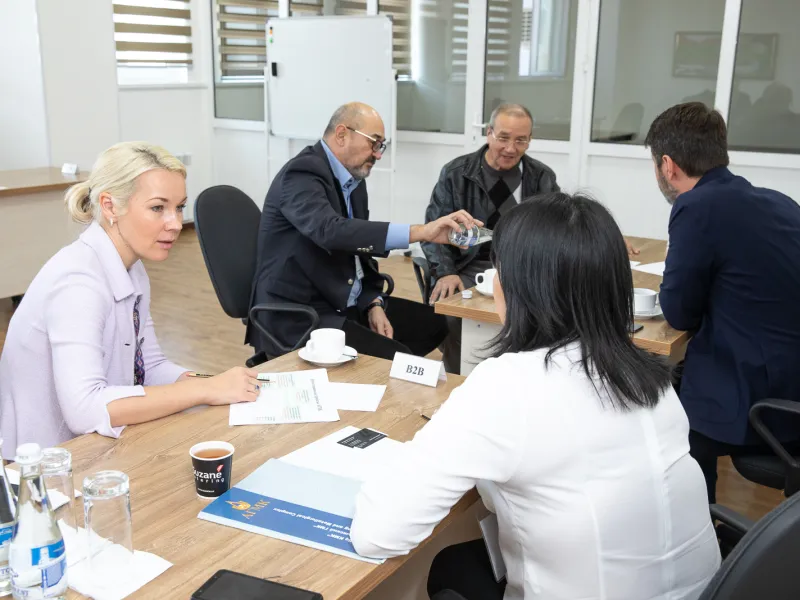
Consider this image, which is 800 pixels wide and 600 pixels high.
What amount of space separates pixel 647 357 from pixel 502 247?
31 centimetres

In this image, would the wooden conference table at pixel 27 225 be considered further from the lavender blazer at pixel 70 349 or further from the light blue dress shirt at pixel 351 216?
the lavender blazer at pixel 70 349

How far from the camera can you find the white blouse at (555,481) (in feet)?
3.96

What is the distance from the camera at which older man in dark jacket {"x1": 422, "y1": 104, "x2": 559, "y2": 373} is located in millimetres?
3508

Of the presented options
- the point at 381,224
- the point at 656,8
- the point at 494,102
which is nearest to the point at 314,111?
the point at 494,102

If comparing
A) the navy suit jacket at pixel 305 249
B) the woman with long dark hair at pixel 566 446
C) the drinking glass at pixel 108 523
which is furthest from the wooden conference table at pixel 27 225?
the woman with long dark hair at pixel 566 446

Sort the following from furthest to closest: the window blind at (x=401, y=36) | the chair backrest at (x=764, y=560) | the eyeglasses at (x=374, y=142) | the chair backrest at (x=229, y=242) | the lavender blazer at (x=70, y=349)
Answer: the window blind at (x=401, y=36) < the eyeglasses at (x=374, y=142) < the chair backrest at (x=229, y=242) < the lavender blazer at (x=70, y=349) < the chair backrest at (x=764, y=560)

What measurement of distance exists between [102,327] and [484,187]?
6.99ft

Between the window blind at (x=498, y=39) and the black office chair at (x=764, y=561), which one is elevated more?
the window blind at (x=498, y=39)

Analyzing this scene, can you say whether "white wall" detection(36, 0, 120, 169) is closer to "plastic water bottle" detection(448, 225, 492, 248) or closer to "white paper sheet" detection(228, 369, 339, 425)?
"plastic water bottle" detection(448, 225, 492, 248)

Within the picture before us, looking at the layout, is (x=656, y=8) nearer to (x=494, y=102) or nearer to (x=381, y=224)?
(x=494, y=102)

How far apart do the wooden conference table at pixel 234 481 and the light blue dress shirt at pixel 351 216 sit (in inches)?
29.8

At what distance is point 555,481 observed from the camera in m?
1.22

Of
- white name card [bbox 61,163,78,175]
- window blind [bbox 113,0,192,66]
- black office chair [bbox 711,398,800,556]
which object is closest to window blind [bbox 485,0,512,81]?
white name card [bbox 61,163,78,175]

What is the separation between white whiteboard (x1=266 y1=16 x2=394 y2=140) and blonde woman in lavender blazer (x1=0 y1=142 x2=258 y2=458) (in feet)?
13.7
